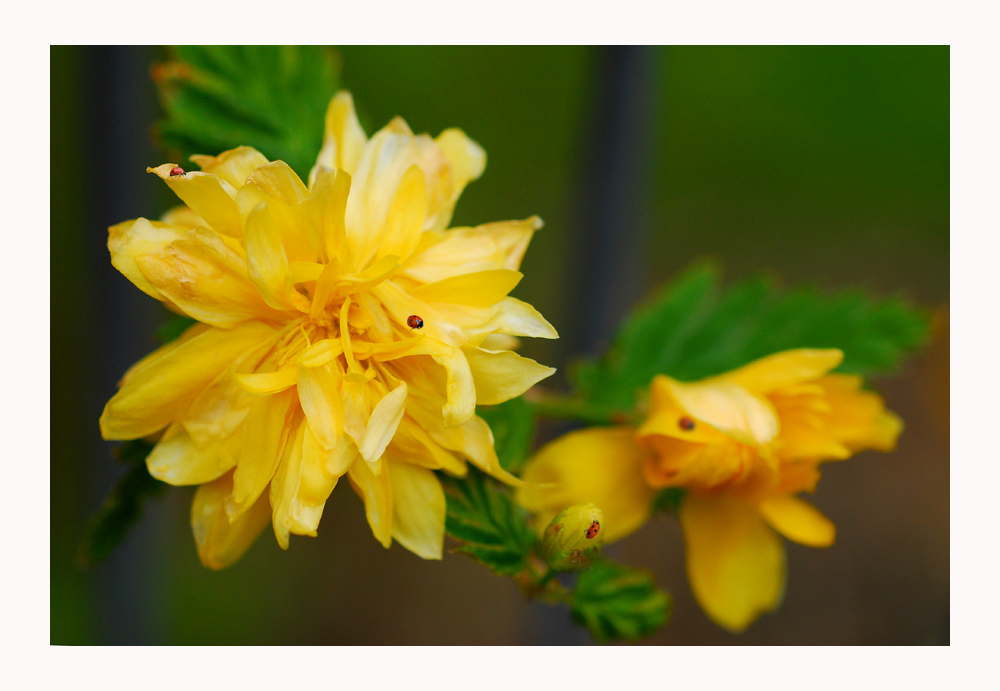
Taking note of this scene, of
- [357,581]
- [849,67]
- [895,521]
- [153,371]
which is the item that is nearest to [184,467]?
[153,371]

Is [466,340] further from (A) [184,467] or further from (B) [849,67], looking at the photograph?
(B) [849,67]

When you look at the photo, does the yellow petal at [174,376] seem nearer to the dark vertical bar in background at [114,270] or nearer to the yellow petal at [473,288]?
the yellow petal at [473,288]

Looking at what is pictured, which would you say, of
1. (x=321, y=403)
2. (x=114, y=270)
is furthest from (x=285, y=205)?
(x=114, y=270)

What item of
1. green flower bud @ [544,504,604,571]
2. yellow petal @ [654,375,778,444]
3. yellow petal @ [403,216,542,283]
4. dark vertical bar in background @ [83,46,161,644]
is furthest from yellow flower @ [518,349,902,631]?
dark vertical bar in background @ [83,46,161,644]

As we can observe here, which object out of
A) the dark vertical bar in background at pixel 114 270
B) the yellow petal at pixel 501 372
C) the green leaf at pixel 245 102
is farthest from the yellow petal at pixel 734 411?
the dark vertical bar in background at pixel 114 270

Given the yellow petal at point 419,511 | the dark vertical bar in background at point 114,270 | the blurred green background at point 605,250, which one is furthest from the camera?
the blurred green background at point 605,250

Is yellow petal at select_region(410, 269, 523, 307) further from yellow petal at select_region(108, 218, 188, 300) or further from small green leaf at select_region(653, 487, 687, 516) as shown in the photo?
small green leaf at select_region(653, 487, 687, 516)

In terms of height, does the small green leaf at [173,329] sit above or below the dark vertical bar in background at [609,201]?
below
